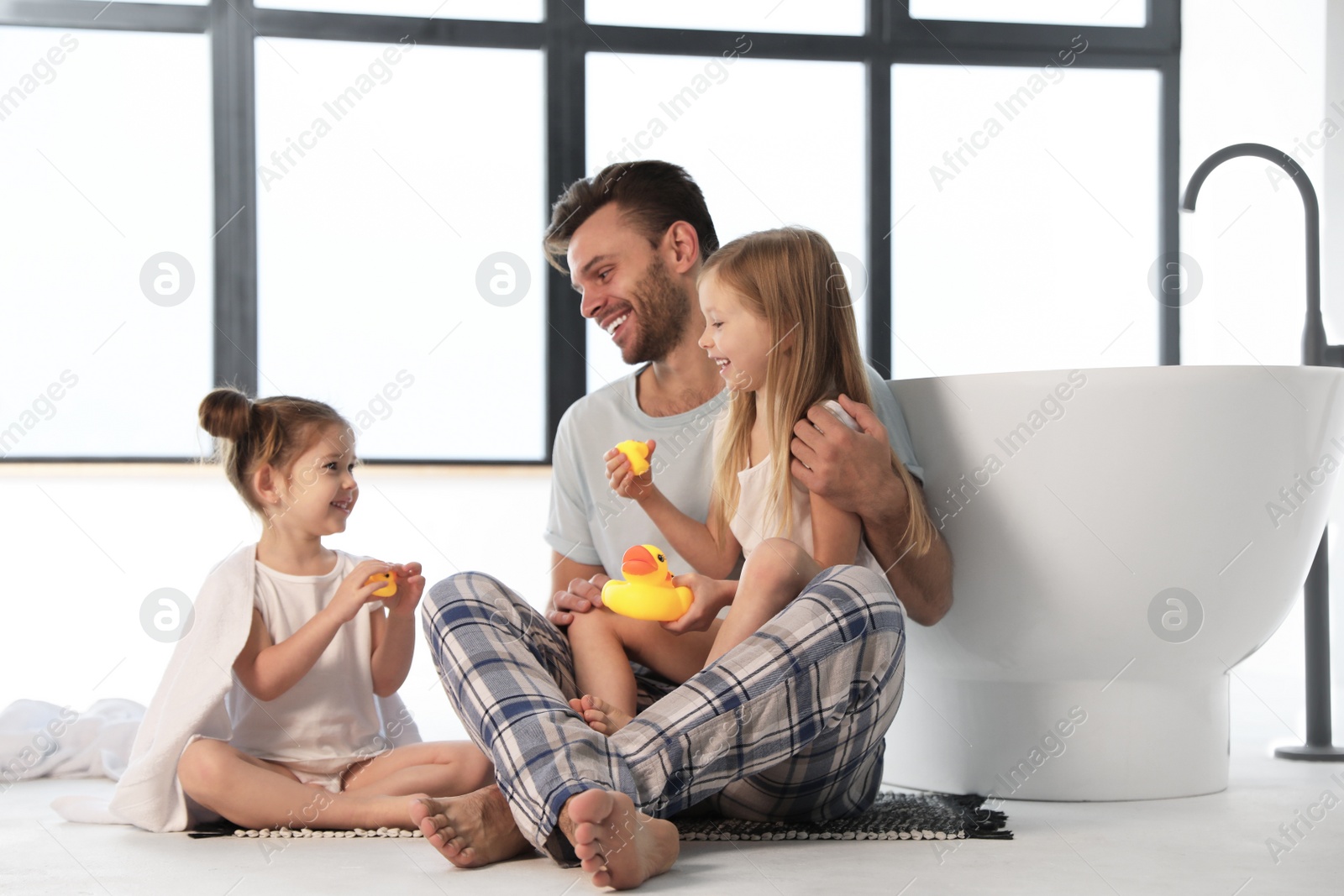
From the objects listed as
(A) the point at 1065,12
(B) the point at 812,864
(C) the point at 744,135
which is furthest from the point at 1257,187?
(B) the point at 812,864

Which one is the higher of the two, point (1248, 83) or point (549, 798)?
point (1248, 83)

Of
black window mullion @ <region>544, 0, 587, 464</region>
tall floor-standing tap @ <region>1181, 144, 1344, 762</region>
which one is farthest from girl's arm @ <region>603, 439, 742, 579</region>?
black window mullion @ <region>544, 0, 587, 464</region>

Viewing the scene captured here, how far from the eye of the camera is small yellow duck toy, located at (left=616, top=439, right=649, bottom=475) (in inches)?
51.5

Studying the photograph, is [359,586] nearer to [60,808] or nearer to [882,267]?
[60,808]

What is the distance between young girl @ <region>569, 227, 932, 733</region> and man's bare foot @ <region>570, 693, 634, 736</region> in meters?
0.14

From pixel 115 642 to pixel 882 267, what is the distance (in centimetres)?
201

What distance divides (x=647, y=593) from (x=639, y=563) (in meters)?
0.03

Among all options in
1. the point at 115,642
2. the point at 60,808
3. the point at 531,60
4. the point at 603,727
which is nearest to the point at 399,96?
the point at 531,60

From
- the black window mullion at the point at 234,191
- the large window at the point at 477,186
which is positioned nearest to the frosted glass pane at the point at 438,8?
the large window at the point at 477,186

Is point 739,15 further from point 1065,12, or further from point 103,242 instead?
point 103,242

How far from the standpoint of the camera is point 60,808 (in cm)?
129

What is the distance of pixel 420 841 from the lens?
1.16m

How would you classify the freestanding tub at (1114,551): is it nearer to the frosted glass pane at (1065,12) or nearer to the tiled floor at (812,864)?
the tiled floor at (812,864)

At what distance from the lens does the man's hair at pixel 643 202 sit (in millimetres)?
1626
